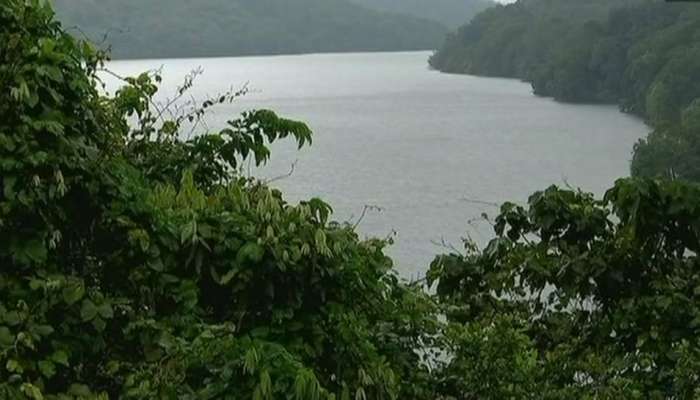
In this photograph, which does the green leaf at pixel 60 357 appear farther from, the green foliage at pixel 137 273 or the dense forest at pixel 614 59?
the dense forest at pixel 614 59

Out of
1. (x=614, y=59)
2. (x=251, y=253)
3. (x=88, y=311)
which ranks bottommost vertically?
(x=614, y=59)

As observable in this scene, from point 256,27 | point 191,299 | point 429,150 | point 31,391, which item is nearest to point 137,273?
point 191,299

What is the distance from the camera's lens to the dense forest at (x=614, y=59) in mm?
27438

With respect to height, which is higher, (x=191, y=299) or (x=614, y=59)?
(x=191, y=299)

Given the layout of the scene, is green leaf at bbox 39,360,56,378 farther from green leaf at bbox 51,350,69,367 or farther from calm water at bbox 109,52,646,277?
calm water at bbox 109,52,646,277

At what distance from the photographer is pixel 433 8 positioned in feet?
503

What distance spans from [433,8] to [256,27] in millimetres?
52472

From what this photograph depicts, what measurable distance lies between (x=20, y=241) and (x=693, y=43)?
48588 millimetres

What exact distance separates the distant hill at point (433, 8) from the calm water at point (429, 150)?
3349 inches

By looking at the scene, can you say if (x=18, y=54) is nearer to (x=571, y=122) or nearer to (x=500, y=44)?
(x=571, y=122)

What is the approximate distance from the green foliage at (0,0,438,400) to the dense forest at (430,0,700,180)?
14904mm

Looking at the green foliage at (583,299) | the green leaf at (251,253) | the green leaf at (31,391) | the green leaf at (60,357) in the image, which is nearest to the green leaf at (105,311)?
the green leaf at (60,357)

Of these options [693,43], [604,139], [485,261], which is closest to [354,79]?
[693,43]

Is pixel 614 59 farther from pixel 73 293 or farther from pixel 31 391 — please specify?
pixel 31 391
